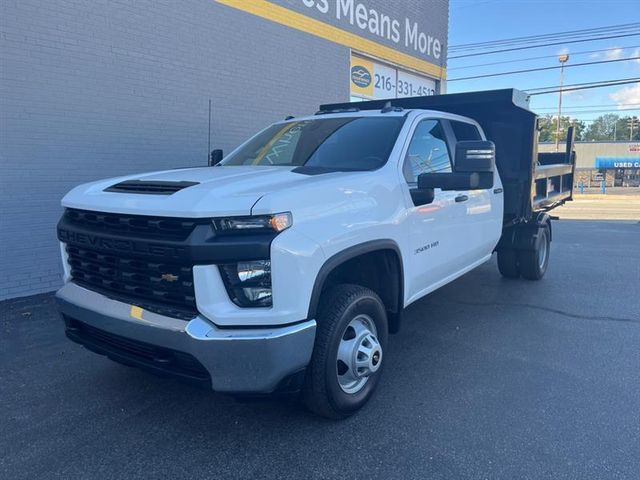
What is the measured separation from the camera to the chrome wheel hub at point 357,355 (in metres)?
3.22

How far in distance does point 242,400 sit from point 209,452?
445mm

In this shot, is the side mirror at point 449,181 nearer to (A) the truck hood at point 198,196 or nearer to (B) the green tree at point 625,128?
(A) the truck hood at point 198,196

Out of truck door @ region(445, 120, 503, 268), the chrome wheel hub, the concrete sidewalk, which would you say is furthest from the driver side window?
the concrete sidewalk

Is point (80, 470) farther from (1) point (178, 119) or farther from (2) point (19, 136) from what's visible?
(1) point (178, 119)

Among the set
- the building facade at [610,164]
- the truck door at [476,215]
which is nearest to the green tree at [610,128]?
the building facade at [610,164]

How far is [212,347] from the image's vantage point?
257 centimetres

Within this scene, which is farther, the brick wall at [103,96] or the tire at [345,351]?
the brick wall at [103,96]

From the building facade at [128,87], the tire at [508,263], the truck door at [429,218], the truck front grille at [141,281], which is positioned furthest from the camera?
the tire at [508,263]

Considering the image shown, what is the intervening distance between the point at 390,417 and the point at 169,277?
173 cm

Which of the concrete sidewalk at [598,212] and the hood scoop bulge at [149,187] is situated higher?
the hood scoop bulge at [149,187]

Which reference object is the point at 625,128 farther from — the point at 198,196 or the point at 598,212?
the point at 198,196

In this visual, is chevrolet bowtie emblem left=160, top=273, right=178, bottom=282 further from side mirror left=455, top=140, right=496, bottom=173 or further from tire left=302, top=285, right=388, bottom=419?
side mirror left=455, top=140, right=496, bottom=173

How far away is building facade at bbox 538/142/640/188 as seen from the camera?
1977 inches

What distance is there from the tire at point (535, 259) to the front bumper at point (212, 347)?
5091 mm
